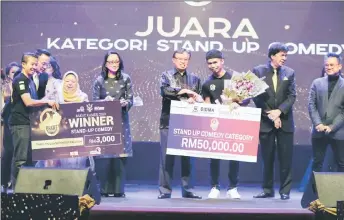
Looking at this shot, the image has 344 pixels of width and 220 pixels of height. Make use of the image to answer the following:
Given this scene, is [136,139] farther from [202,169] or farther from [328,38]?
[328,38]

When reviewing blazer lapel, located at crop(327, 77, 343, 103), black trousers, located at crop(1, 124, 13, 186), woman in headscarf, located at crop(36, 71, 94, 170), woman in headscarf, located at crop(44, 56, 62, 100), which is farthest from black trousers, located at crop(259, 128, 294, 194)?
black trousers, located at crop(1, 124, 13, 186)

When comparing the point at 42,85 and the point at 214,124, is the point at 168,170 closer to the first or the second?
the point at 214,124

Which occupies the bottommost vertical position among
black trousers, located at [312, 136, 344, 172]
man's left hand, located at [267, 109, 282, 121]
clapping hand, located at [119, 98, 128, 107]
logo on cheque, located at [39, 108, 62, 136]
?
black trousers, located at [312, 136, 344, 172]

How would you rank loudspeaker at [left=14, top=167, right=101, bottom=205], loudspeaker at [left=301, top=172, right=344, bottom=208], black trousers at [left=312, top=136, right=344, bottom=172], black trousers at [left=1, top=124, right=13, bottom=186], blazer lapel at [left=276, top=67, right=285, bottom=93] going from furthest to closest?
1. black trousers at [left=1, top=124, right=13, bottom=186]
2. black trousers at [left=312, top=136, right=344, bottom=172]
3. blazer lapel at [left=276, top=67, right=285, bottom=93]
4. loudspeaker at [left=14, top=167, right=101, bottom=205]
5. loudspeaker at [left=301, top=172, right=344, bottom=208]

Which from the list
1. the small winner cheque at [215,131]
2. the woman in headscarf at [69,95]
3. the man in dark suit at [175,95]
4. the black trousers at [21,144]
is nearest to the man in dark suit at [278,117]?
the small winner cheque at [215,131]

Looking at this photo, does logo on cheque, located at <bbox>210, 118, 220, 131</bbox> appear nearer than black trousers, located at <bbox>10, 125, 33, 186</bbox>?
Yes

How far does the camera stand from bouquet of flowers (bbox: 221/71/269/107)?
550 cm

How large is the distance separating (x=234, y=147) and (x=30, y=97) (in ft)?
6.79

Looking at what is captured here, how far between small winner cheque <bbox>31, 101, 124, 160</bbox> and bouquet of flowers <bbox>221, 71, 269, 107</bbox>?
1100 mm

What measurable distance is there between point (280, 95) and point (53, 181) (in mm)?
2428

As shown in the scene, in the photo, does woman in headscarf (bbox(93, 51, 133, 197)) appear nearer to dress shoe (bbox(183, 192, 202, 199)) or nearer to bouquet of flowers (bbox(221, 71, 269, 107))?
dress shoe (bbox(183, 192, 202, 199))

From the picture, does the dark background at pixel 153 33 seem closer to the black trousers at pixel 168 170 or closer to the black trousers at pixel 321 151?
the black trousers at pixel 321 151

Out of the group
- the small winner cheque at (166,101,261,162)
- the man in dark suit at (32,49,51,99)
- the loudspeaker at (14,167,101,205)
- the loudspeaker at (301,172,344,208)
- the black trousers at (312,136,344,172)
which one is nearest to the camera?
the loudspeaker at (301,172,344,208)

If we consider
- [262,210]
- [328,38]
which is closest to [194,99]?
[262,210]
